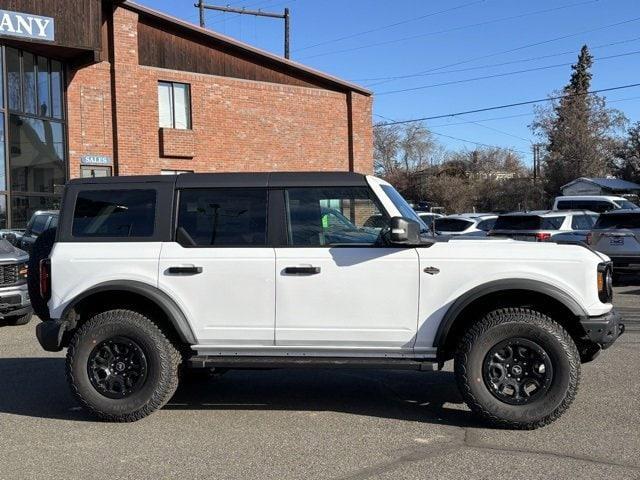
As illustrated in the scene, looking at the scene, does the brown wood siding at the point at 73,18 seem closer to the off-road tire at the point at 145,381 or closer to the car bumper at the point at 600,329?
the off-road tire at the point at 145,381

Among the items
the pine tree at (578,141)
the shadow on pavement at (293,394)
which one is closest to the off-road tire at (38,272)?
the shadow on pavement at (293,394)

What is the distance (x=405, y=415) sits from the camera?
5621 mm

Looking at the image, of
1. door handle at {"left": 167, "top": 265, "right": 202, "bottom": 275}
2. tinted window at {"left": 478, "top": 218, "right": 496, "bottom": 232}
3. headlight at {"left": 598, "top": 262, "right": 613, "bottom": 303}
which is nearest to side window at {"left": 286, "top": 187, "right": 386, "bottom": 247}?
door handle at {"left": 167, "top": 265, "right": 202, "bottom": 275}

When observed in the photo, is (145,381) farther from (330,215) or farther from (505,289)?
(505,289)

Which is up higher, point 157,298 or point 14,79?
point 14,79

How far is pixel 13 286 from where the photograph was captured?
10.4 meters

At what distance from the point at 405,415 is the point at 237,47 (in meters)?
20.2

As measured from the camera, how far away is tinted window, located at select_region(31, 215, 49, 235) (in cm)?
1537

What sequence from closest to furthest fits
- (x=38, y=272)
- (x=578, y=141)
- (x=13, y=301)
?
(x=38, y=272)
(x=13, y=301)
(x=578, y=141)

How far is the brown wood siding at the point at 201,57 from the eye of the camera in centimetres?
2197

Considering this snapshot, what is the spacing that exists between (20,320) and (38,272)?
5599 millimetres

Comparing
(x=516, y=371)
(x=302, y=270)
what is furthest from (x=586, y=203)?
(x=302, y=270)

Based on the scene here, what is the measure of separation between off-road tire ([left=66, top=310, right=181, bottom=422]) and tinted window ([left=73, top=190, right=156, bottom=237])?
750 millimetres

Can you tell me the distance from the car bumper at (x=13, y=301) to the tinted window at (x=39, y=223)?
516 cm
